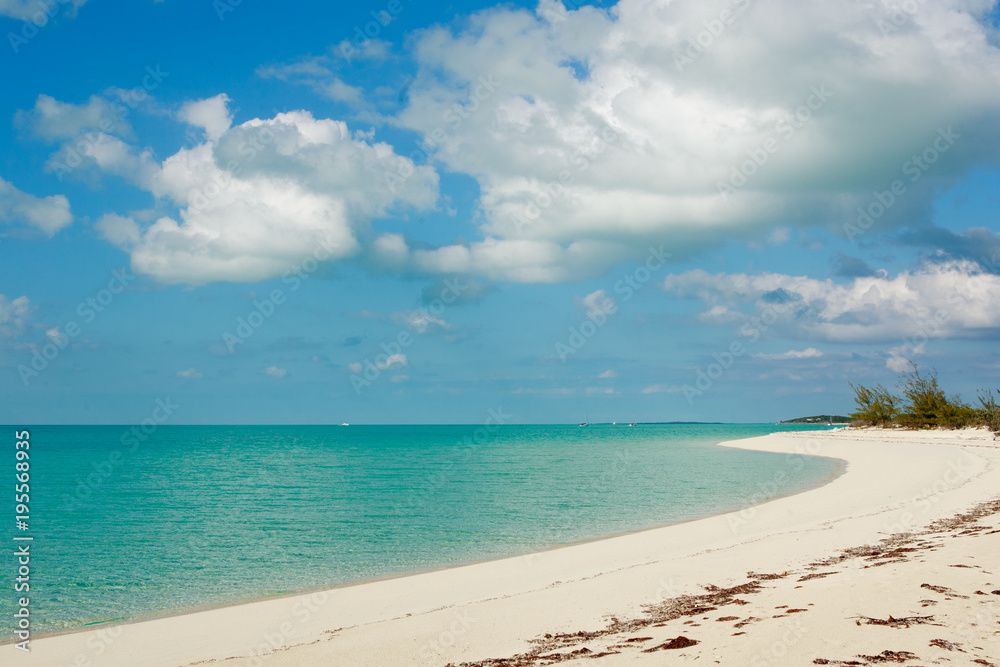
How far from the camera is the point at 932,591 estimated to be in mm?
9711

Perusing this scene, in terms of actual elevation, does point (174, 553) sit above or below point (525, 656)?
below

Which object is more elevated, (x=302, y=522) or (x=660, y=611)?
(x=660, y=611)

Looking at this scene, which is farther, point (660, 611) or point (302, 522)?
point (302, 522)

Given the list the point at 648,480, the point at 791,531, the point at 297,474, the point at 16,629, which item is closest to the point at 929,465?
the point at 648,480

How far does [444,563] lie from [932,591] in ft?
46.3

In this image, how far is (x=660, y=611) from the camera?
11.4 meters

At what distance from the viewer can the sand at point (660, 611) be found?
8375 millimetres

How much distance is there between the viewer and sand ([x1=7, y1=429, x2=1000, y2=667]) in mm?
8375

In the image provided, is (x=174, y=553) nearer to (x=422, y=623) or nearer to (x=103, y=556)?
(x=103, y=556)

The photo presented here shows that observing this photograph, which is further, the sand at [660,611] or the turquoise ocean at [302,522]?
the turquoise ocean at [302,522]

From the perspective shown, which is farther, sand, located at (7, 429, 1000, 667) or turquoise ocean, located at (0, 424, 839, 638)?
turquoise ocean, located at (0, 424, 839, 638)

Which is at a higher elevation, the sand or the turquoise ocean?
the sand

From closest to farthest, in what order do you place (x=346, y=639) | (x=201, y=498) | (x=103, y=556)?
1. (x=346, y=639)
2. (x=103, y=556)
3. (x=201, y=498)

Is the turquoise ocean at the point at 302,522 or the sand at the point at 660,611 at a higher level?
the sand at the point at 660,611
